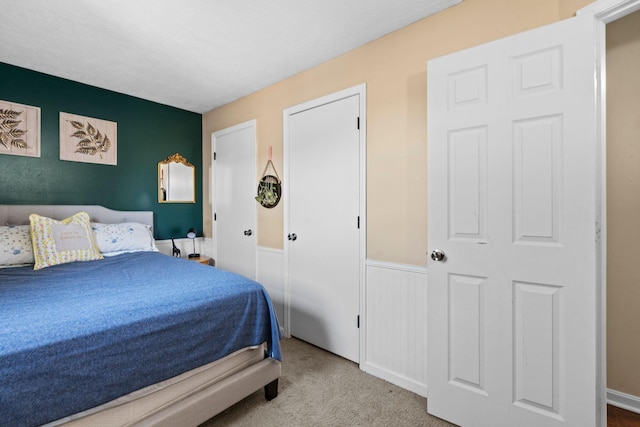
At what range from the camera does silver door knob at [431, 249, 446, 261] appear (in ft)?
5.63

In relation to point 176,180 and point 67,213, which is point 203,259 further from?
point 67,213

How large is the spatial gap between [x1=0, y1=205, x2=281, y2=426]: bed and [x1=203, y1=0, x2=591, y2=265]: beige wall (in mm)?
1027

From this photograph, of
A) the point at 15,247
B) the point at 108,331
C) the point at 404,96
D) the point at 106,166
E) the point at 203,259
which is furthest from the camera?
the point at 203,259

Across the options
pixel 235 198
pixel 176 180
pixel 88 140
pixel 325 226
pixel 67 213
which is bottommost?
pixel 325 226

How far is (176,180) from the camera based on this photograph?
3.76 meters

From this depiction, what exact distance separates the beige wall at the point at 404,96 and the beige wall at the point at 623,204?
0.71 metres

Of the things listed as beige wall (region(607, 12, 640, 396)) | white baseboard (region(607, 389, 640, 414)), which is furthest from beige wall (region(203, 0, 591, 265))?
white baseboard (region(607, 389, 640, 414))

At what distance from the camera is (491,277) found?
61.7 inches

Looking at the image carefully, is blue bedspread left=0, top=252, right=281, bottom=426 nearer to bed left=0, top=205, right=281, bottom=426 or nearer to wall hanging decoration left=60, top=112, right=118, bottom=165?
bed left=0, top=205, right=281, bottom=426

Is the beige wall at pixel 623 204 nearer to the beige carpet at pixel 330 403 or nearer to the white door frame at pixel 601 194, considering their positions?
the white door frame at pixel 601 194

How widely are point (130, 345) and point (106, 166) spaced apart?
2662 mm

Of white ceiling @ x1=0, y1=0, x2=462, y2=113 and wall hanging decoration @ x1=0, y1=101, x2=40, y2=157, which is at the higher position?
white ceiling @ x1=0, y1=0, x2=462, y2=113

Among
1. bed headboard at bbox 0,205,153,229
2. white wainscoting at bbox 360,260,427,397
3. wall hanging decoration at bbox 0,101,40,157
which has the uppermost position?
wall hanging decoration at bbox 0,101,40,157

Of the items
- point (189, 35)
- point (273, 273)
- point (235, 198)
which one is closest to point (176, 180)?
point (235, 198)
